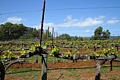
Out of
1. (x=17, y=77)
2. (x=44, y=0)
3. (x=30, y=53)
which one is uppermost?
(x=44, y=0)

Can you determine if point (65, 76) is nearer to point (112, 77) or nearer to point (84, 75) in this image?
point (84, 75)

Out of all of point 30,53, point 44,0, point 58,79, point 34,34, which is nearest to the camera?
point 44,0

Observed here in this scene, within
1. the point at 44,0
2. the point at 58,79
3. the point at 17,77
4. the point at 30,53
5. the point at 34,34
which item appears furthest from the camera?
the point at 34,34

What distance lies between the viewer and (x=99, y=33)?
69.4m

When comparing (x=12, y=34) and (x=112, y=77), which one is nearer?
(x=112, y=77)

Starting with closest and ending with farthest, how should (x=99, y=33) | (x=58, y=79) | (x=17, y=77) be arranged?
(x=58, y=79) → (x=17, y=77) → (x=99, y=33)

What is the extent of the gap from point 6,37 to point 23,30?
12.5 m

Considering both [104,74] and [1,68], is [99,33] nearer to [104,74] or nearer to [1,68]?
[104,74]

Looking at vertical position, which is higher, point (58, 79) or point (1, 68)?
point (1, 68)

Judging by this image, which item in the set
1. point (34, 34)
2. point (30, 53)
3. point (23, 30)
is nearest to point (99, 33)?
point (34, 34)

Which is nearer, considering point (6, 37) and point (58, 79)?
point (58, 79)

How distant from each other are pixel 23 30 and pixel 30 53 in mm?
76703

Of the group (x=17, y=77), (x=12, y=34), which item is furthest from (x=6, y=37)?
(x=17, y=77)

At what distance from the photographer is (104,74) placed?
37.7 ft
